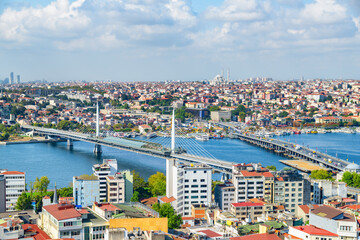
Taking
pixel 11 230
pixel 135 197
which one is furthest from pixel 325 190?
pixel 11 230

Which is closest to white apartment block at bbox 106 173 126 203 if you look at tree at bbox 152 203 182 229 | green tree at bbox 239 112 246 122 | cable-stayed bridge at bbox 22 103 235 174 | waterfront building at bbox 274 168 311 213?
tree at bbox 152 203 182 229

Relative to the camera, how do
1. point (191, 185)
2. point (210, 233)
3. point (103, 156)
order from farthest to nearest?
point (103, 156) < point (191, 185) < point (210, 233)

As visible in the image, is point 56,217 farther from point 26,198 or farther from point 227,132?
point 227,132

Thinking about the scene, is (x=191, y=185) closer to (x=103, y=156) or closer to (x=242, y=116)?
(x=103, y=156)

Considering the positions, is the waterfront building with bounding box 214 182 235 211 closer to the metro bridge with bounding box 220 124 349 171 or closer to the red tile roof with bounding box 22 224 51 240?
the red tile roof with bounding box 22 224 51 240

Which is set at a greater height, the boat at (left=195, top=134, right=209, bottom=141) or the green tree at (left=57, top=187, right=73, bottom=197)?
the green tree at (left=57, top=187, right=73, bottom=197)

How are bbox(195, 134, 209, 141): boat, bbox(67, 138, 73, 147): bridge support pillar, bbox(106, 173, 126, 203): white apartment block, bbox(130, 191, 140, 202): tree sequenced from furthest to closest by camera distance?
1. bbox(195, 134, 209, 141): boat
2. bbox(67, 138, 73, 147): bridge support pillar
3. bbox(106, 173, 126, 203): white apartment block
4. bbox(130, 191, 140, 202): tree

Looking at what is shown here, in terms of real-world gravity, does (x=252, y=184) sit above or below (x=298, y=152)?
above
